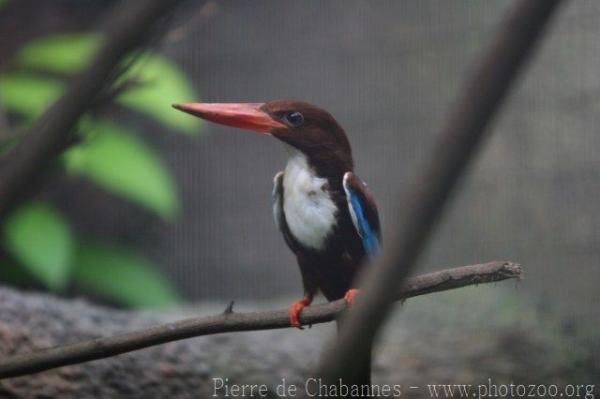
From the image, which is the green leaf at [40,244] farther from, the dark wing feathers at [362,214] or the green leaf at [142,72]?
the dark wing feathers at [362,214]

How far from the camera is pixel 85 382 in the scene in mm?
1514

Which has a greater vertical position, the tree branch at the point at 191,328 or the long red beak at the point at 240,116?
the long red beak at the point at 240,116

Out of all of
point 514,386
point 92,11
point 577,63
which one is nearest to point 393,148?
point 577,63

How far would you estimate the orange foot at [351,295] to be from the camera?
1.12m

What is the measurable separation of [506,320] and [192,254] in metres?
0.59

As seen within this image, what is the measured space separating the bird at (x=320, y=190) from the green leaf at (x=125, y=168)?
1.61 feet

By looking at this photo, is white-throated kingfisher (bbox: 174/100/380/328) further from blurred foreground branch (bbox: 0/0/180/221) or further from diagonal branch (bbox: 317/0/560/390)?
diagonal branch (bbox: 317/0/560/390)

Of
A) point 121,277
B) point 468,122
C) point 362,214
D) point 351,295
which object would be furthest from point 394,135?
point 468,122

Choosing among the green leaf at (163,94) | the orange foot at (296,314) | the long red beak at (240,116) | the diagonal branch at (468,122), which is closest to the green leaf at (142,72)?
the green leaf at (163,94)

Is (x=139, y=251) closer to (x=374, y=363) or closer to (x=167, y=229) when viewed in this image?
(x=167, y=229)

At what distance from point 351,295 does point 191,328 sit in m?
0.21

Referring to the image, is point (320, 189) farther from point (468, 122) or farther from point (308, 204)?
point (468, 122)

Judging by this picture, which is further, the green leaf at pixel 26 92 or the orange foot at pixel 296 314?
the green leaf at pixel 26 92

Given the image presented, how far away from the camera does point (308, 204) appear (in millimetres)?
1259
